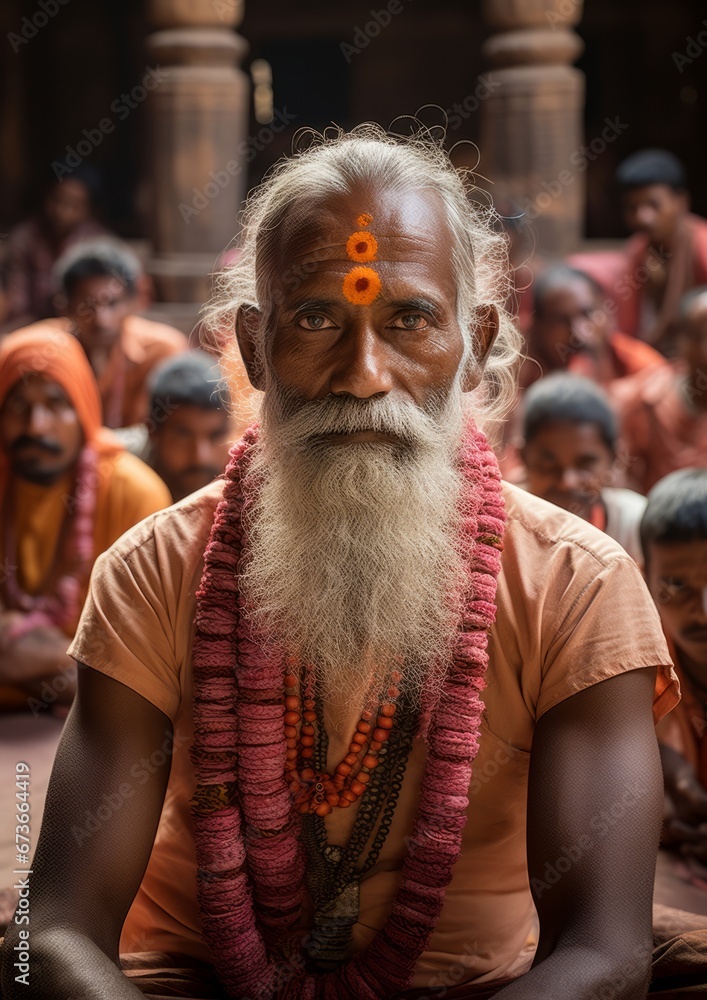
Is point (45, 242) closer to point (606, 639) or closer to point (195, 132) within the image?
point (195, 132)

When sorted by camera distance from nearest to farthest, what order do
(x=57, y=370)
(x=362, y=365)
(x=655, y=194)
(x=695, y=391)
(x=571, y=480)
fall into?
(x=362, y=365) < (x=571, y=480) < (x=57, y=370) < (x=695, y=391) < (x=655, y=194)

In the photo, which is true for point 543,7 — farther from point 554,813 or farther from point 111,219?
point 554,813

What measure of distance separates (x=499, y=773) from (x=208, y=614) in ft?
1.98

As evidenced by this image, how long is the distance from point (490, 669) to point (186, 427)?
3.53 metres

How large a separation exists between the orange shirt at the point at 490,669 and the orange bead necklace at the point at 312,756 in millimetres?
84

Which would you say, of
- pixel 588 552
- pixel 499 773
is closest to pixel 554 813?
pixel 499 773

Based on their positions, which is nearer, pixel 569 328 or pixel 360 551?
pixel 360 551

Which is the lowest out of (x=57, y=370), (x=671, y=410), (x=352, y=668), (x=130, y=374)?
(x=352, y=668)

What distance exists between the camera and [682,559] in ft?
12.5

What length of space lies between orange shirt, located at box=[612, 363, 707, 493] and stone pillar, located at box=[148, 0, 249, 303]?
2.95 m

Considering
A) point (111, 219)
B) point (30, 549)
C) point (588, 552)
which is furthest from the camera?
point (111, 219)

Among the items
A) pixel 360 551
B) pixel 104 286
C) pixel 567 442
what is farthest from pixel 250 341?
pixel 104 286

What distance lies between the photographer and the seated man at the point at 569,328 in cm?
717

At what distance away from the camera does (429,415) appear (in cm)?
237
